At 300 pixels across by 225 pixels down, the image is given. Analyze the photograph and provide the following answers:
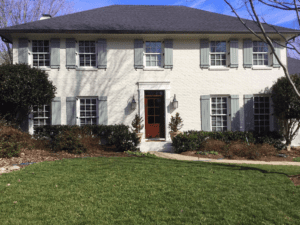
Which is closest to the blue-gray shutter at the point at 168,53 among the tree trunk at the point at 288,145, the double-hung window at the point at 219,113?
the double-hung window at the point at 219,113

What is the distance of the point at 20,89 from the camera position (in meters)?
7.45

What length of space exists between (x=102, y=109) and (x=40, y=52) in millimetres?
3961

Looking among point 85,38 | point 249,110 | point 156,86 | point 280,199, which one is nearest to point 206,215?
point 280,199

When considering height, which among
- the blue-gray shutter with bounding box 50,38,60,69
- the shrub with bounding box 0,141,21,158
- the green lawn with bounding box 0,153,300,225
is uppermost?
the blue-gray shutter with bounding box 50,38,60,69

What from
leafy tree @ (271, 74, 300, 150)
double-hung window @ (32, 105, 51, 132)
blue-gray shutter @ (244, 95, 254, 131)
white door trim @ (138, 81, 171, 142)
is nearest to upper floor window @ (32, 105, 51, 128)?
double-hung window @ (32, 105, 51, 132)

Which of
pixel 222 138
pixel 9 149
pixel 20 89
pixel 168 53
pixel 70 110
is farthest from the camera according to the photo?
pixel 168 53

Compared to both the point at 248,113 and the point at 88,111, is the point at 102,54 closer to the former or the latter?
the point at 88,111

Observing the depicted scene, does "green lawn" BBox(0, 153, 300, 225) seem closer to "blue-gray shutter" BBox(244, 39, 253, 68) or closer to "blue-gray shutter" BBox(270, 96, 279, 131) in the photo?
"blue-gray shutter" BBox(270, 96, 279, 131)

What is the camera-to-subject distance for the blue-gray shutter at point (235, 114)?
9359 mm

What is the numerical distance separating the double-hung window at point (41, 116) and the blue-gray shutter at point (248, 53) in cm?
975

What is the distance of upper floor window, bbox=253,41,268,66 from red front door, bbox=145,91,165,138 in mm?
5027

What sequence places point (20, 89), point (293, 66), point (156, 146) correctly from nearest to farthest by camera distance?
point (20, 89) → point (156, 146) → point (293, 66)

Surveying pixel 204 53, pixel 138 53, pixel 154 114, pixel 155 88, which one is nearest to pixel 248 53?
pixel 204 53

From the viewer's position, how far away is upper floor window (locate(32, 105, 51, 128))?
9000mm
